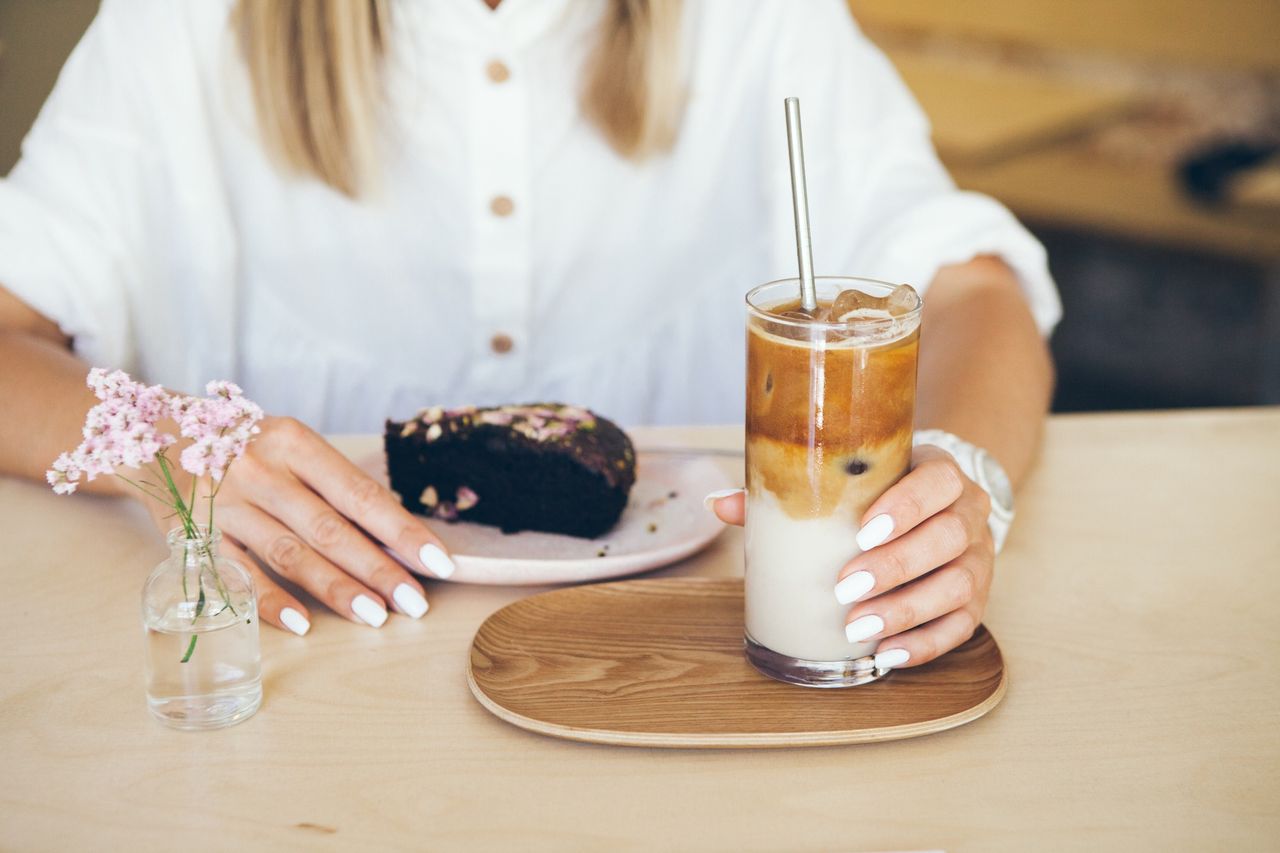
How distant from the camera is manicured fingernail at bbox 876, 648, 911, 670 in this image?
0.86 meters

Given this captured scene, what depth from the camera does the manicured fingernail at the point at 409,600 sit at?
0.98m

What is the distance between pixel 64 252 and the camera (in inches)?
53.4

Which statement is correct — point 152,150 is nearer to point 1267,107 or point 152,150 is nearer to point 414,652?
point 414,652

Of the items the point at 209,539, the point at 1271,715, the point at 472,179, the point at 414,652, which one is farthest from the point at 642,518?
the point at 472,179

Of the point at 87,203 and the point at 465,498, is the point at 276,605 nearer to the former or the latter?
the point at 465,498

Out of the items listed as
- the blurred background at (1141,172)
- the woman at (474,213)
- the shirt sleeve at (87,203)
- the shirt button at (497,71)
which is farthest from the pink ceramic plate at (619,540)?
the blurred background at (1141,172)

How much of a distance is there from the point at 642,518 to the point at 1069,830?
0.51 metres

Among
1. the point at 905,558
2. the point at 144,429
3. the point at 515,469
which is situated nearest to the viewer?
the point at 144,429

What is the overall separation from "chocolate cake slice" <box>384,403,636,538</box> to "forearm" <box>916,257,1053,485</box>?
1.03ft

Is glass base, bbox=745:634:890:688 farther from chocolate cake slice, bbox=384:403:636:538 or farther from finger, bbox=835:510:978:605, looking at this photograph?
chocolate cake slice, bbox=384:403:636:538

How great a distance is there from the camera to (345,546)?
0.98 metres

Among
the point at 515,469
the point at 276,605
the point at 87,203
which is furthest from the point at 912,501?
the point at 87,203

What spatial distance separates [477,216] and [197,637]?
89cm

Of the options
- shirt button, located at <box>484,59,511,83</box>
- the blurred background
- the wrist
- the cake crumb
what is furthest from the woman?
the blurred background
